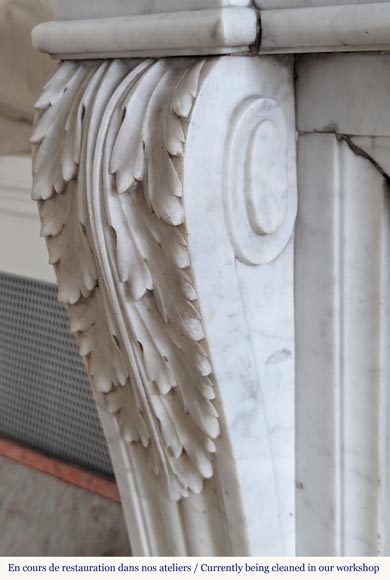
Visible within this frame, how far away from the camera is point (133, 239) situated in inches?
22.3

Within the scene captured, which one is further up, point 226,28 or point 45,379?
point 226,28

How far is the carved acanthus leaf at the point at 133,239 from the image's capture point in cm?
53

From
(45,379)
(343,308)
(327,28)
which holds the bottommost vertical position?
(45,379)

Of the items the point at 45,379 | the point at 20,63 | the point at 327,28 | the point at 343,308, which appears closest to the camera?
the point at 327,28

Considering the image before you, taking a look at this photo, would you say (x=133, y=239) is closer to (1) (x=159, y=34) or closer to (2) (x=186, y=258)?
(2) (x=186, y=258)

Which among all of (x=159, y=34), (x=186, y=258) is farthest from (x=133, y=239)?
(x=159, y=34)

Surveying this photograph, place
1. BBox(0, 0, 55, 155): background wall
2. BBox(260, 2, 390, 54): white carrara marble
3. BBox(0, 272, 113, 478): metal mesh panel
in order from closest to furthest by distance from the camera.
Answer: BBox(260, 2, 390, 54): white carrara marble < BBox(0, 0, 55, 155): background wall < BBox(0, 272, 113, 478): metal mesh panel

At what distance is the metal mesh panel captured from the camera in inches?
51.7

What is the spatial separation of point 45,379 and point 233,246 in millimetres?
895

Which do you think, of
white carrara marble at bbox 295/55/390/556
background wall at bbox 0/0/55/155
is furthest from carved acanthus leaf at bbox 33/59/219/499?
background wall at bbox 0/0/55/155

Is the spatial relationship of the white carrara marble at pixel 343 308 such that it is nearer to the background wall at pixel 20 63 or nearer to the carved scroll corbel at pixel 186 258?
the carved scroll corbel at pixel 186 258

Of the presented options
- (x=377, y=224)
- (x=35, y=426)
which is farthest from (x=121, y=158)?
(x=35, y=426)

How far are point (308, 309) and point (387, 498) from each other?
0.20 meters

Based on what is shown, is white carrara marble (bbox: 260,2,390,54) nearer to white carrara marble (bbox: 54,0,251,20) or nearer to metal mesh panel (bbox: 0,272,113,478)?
white carrara marble (bbox: 54,0,251,20)
